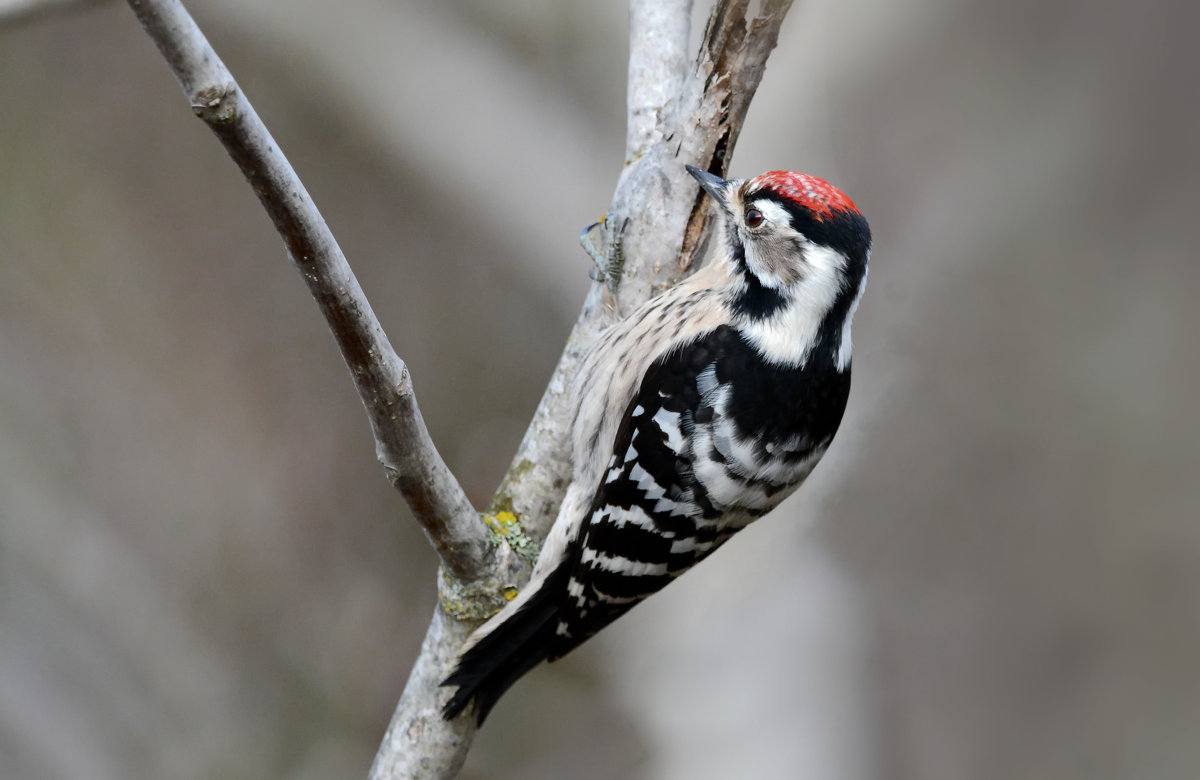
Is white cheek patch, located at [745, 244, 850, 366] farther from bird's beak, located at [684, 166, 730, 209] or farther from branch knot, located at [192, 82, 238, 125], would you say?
branch knot, located at [192, 82, 238, 125]

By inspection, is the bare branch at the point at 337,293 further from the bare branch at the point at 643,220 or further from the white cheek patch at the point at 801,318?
the white cheek patch at the point at 801,318

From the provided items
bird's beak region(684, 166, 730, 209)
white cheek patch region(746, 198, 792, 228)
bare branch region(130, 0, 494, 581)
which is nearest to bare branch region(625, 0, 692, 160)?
bird's beak region(684, 166, 730, 209)

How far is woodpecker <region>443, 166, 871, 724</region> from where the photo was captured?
4.98ft

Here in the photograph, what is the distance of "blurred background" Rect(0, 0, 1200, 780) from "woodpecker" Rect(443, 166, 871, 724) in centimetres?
89

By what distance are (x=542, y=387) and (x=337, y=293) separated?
5.54 ft

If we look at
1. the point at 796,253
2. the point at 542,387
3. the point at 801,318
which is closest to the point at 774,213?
the point at 796,253

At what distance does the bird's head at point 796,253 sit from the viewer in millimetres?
1507

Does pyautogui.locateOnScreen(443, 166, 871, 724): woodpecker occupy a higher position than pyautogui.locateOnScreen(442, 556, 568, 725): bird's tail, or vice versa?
pyautogui.locateOnScreen(443, 166, 871, 724): woodpecker

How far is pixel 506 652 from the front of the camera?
1562 mm

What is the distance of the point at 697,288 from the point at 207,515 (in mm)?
1976

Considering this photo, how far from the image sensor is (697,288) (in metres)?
1.67

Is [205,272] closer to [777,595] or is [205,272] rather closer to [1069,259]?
[777,595]

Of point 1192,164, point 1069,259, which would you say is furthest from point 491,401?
point 1192,164

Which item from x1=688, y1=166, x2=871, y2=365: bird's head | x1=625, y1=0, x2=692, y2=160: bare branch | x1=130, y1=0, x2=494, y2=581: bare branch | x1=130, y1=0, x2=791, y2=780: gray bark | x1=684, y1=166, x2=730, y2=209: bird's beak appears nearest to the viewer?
x1=130, y1=0, x2=494, y2=581: bare branch
